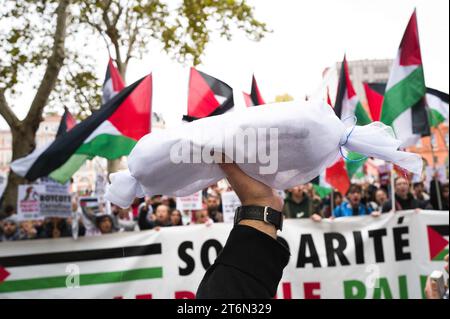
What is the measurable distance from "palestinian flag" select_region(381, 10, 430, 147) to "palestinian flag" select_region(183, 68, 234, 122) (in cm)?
231

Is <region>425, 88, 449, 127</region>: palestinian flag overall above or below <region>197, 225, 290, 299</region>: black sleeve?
above

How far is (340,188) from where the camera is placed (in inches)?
307

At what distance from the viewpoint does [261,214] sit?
1.56 m

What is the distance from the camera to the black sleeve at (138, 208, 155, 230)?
7.82m

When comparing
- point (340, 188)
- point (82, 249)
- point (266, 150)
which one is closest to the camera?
point (266, 150)

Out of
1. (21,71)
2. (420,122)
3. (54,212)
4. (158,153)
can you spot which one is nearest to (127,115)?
(54,212)

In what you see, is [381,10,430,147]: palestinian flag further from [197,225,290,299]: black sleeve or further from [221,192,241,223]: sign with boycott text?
[197,225,290,299]: black sleeve

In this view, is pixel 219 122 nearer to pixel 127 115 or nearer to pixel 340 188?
pixel 127 115

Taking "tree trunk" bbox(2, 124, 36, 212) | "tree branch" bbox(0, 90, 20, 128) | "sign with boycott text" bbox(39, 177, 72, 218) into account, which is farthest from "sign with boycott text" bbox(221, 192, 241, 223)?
"tree branch" bbox(0, 90, 20, 128)

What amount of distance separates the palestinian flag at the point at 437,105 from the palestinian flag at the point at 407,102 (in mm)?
1910

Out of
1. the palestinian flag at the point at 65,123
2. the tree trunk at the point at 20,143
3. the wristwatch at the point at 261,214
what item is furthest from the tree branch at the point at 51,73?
the wristwatch at the point at 261,214

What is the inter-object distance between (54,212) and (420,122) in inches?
186
